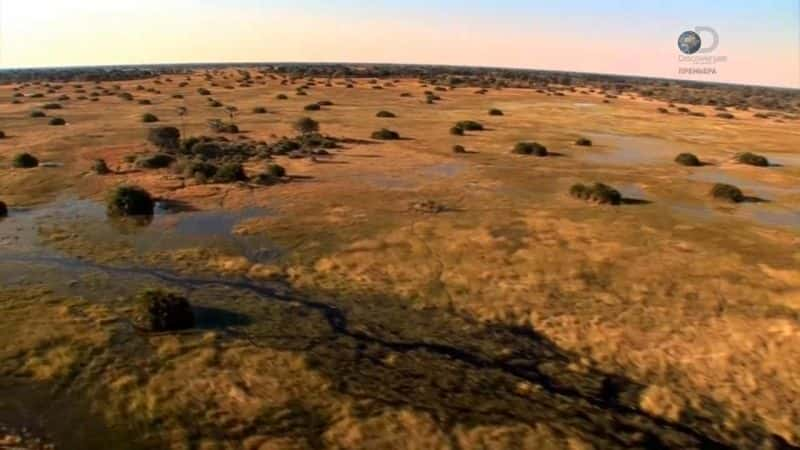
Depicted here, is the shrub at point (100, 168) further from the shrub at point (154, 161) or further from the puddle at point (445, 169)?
the puddle at point (445, 169)

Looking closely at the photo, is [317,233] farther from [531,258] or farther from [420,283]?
[531,258]

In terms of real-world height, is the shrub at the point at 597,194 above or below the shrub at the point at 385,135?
below

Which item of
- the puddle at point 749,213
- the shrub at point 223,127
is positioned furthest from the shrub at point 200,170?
the puddle at point 749,213

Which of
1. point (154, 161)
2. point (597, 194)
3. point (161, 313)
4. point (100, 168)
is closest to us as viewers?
point (161, 313)

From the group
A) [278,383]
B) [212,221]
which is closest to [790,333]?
[278,383]

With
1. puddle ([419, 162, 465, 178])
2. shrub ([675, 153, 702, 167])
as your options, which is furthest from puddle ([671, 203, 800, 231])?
puddle ([419, 162, 465, 178])

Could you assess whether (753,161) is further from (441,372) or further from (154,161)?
(154,161)

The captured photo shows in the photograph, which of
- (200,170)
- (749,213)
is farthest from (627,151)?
(200,170)

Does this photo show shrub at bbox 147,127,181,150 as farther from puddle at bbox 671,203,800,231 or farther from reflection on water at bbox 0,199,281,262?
puddle at bbox 671,203,800,231

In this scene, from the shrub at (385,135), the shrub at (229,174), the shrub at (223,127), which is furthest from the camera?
the shrub at (223,127)
